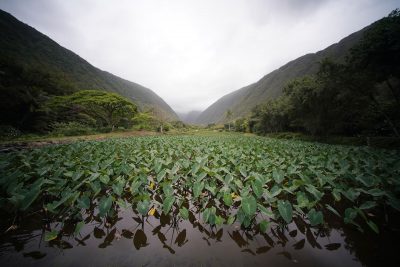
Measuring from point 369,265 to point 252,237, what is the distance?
1446 millimetres

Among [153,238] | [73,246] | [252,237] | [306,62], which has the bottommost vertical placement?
[252,237]

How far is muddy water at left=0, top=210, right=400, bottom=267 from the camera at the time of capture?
2271 mm

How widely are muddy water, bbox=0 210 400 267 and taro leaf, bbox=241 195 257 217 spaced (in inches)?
20.2

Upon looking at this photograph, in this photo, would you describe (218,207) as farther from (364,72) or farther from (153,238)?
(364,72)

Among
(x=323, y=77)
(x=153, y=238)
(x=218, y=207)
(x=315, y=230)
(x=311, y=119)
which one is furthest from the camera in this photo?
(x=311, y=119)

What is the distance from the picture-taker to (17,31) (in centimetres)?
8981

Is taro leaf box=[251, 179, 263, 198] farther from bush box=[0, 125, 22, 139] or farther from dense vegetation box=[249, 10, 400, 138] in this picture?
bush box=[0, 125, 22, 139]

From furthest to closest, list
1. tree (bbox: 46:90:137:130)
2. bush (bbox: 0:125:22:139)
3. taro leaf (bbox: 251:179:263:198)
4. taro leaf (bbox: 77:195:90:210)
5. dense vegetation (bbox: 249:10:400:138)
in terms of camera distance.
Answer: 1. tree (bbox: 46:90:137:130)
2. bush (bbox: 0:125:22:139)
3. dense vegetation (bbox: 249:10:400:138)
4. taro leaf (bbox: 251:179:263:198)
5. taro leaf (bbox: 77:195:90:210)

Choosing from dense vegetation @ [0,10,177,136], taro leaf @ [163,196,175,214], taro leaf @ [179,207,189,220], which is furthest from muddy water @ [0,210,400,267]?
dense vegetation @ [0,10,177,136]

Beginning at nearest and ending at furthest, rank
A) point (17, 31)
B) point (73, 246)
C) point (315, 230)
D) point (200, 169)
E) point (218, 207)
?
1. point (73, 246)
2. point (315, 230)
3. point (218, 207)
4. point (200, 169)
5. point (17, 31)

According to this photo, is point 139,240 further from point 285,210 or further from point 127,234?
point 285,210

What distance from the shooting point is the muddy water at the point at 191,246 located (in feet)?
7.45

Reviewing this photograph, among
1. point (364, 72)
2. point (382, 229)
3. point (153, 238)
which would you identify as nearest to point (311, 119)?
point (364, 72)

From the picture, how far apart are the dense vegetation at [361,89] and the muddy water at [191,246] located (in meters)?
16.5
